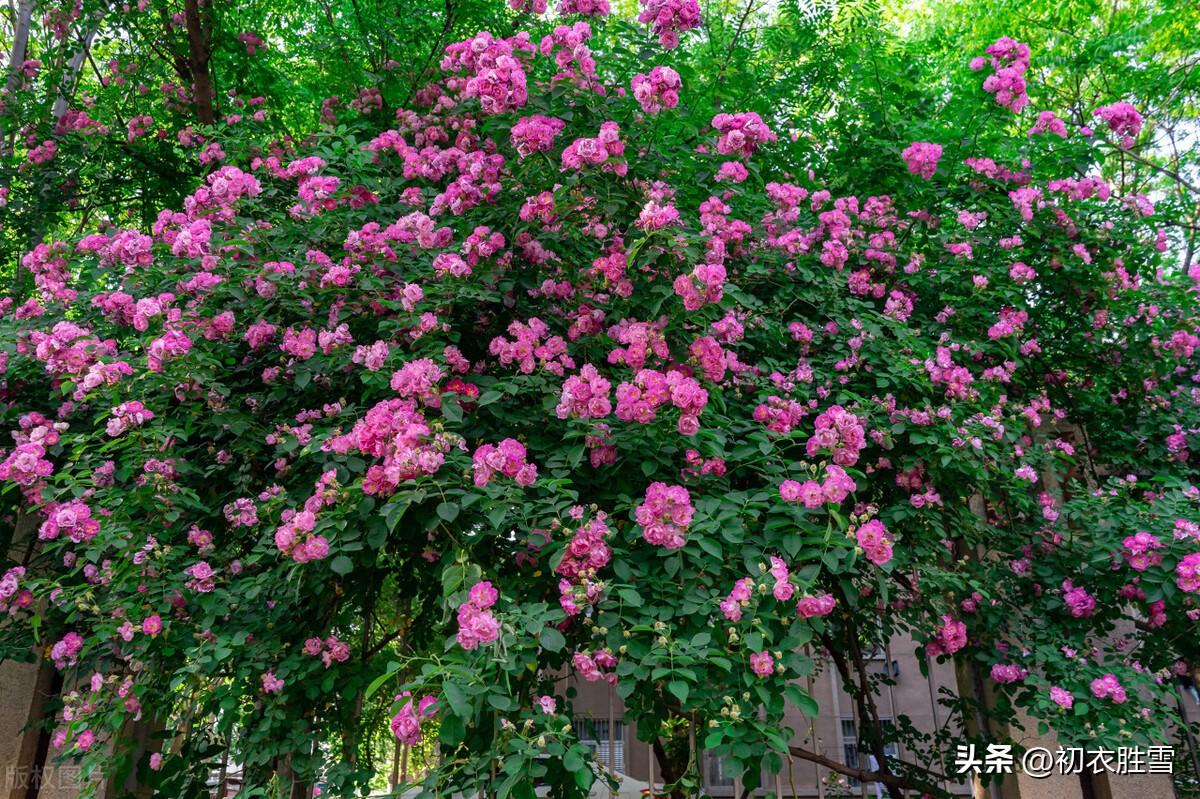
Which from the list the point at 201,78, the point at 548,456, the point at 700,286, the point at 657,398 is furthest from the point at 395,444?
the point at 201,78

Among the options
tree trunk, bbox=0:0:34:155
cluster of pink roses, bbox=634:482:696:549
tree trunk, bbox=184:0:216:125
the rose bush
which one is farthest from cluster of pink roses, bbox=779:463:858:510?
tree trunk, bbox=0:0:34:155

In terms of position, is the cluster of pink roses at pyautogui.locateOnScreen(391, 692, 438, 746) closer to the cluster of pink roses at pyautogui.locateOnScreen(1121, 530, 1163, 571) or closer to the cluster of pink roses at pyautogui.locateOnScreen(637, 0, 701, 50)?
the cluster of pink roses at pyautogui.locateOnScreen(637, 0, 701, 50)

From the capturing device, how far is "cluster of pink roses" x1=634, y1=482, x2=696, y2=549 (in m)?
2.29

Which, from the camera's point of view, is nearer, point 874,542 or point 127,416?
point 874,542

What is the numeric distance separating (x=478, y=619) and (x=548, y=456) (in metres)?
0.78

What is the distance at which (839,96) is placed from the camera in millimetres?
4914

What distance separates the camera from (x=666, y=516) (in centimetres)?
230

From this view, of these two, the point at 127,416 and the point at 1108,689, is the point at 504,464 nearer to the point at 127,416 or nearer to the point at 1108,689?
the point at 127,416

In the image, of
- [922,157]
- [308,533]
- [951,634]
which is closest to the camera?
[308,533]

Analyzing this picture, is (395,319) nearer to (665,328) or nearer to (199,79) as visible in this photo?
(665,328)

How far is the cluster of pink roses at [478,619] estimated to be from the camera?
2.01 m

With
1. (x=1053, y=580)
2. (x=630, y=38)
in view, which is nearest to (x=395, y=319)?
(x=630, y=38)

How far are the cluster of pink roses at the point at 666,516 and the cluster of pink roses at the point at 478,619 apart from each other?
47 centimetres

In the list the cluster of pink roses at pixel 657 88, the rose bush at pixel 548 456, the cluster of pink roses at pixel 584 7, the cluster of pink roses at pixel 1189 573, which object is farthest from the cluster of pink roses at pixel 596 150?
the cluster of pink roses at pixel 1189 573
